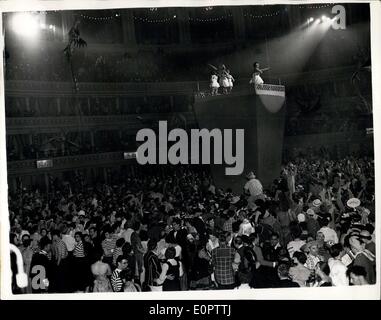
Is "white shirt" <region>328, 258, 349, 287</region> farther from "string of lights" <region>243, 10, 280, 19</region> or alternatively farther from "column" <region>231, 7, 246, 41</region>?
"string of lights" <region>243, 10, 280, 19</region>

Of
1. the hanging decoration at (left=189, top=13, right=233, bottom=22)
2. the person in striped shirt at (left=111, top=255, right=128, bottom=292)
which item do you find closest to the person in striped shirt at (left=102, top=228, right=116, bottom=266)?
the person in striped shirt at (left=111, top=255, right=128, bottom=292)

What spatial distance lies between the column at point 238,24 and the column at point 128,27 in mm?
1399

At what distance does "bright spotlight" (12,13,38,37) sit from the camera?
26.2 ft

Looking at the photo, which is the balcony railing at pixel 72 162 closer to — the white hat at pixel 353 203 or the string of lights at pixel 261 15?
the string of lights at pixel 261 15

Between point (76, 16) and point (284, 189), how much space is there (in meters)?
3.74

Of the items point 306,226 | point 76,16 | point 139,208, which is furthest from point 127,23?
point 306,226

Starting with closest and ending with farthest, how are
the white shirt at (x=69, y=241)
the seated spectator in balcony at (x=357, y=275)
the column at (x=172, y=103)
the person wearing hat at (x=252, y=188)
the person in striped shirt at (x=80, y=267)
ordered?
the seated spectator in balcony at (x=357, y=275), the person in striped shirt at (x=80, y=267), the white shirt at (x=69, y=241), the person wearing hat at (x=252, y=188), the column at (x=172, y=103)

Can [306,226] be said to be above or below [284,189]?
below

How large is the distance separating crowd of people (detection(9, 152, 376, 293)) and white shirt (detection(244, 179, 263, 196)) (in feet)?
0.05

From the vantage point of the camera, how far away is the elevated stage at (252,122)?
317 inches

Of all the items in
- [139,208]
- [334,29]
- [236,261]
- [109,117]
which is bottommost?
[236,261]

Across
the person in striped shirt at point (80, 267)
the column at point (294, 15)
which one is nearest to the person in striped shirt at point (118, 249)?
the person in striped shirt at point (80, 267)

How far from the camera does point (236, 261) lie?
25.5ft
